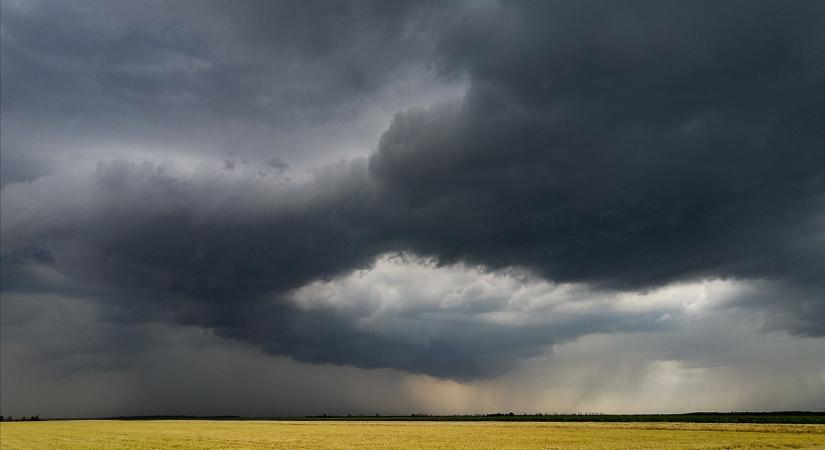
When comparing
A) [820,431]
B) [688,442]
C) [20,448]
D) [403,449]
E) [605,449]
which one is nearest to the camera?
[605,449]

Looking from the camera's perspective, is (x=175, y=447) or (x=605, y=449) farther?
(x=175, y=447)

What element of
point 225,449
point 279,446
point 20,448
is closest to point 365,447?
point 279,446

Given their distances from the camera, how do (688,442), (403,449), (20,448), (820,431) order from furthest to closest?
(820,431) → (20,448) → (688,442) → (403,449)

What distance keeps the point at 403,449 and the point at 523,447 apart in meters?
11.2

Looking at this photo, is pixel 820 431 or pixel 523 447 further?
pixel 820 431

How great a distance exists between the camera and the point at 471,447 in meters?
55.6

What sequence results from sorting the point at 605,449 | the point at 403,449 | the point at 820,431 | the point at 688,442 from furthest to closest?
1. the point at 820,431
2. the point at 688,442
3. the point at 403,449
4. the point at 605,449

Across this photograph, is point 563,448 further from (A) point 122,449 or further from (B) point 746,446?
(A) point 122,449

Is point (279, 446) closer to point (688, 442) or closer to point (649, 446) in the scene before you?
point (649, 446)

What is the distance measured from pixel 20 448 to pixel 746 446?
73.4m

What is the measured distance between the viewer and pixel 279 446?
61250 millimetres

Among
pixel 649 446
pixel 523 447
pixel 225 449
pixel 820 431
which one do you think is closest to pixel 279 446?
pixel 225 449

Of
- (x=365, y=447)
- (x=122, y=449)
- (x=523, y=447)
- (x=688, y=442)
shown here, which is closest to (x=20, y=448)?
(x=122, y=449)

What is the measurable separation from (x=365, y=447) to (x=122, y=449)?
2444 cm
